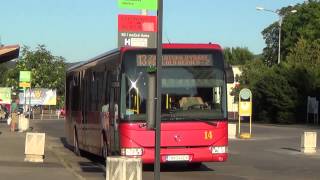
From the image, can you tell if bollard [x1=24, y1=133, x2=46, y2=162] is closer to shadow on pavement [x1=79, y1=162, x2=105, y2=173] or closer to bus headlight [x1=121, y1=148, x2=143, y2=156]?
shadow on pavement [x1=79, y1=162, x2=105, y2=173]

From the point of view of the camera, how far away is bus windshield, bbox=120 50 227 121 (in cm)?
1619

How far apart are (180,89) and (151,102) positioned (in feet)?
21.9

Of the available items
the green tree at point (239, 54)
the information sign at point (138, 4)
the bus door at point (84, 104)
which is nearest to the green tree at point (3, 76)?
the green tree at point (239, 54)

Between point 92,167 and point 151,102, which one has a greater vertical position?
point 151,102

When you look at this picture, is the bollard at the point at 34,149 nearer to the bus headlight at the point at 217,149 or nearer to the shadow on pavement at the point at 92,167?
the shadow on pavement at the point at 92,167

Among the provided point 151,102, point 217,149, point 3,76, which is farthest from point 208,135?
point 3,76

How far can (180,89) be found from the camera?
16.3 m

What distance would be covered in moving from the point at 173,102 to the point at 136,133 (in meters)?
1.14

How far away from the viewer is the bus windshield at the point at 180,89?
16.2 m

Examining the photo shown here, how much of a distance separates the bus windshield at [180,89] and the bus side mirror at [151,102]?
20.7ft

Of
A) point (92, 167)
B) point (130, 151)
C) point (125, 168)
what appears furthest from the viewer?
point (92, 167)

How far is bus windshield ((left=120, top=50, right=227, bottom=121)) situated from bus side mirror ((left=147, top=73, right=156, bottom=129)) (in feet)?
20.7

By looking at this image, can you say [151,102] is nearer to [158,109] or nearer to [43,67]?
[158,109]

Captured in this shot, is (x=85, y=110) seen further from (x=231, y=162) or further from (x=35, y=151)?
(x=231, y=162)
